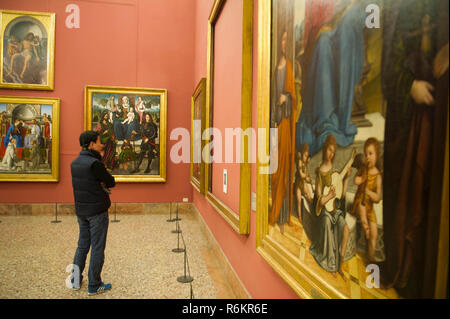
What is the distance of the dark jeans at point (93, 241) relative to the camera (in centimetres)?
448

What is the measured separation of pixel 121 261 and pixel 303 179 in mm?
4897

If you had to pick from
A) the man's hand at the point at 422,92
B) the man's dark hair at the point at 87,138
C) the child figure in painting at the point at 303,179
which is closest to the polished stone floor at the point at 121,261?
the man's dark hair at the point at 87,138

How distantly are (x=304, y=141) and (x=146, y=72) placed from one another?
9277 millimetres

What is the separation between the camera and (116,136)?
10180 millimetres

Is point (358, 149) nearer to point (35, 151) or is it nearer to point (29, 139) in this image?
point (35, 151)

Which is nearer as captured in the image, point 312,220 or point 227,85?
point 312,220

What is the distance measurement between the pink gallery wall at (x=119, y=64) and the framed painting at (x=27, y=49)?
223 mm

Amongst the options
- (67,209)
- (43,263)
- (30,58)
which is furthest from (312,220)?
(30,58)

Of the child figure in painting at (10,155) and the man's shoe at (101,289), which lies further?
the child figure in painting at (10,155)

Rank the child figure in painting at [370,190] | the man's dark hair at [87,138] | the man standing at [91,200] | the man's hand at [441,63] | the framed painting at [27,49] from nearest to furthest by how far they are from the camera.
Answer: the man's hand at [441,63], the child figure in painting at [370,190], the man standing at [91,200], the man's dark hair at [87,138], the framed painting at [27,49]

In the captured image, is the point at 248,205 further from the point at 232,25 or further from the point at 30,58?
the point at 30,58

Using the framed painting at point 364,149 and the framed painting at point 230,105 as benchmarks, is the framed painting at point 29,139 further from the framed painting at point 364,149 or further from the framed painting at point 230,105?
the framed painting at point 364,149

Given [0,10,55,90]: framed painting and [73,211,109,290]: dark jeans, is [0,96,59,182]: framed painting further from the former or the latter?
[73,211,109,290]: dark jeans
